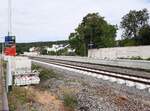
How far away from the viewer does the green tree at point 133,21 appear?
100688 millimetres

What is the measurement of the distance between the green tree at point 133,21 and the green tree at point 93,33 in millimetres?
13610

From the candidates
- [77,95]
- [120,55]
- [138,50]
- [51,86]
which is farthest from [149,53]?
[77,95]

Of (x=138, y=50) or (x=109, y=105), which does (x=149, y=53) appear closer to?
(x=138, y=50)

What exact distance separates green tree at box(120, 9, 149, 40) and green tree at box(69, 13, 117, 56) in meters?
13.6

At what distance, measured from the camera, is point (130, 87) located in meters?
17.2

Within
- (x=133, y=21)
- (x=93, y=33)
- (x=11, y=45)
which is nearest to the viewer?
(x=11, y=45)

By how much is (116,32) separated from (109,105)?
3517 inches

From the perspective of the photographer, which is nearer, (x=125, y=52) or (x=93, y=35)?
(x=125, y=52)

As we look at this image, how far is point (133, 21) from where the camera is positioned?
101m

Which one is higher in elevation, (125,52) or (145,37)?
(145,37)

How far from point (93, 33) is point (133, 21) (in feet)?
70.8

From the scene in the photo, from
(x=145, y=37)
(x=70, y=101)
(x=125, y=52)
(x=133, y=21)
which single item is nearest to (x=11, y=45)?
(x=70, y=101)

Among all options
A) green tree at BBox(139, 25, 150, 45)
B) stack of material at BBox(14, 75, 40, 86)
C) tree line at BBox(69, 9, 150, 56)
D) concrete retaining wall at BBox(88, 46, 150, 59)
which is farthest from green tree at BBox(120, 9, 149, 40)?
stack of material at BBox(14, 75, 40, 86)

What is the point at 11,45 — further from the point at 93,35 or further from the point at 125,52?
the point at 93,35
